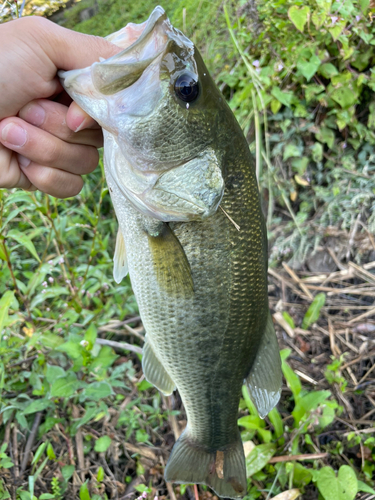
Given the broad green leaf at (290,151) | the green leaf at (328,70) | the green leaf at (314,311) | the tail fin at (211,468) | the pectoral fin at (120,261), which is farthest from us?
the broad green leaf at (290,151)

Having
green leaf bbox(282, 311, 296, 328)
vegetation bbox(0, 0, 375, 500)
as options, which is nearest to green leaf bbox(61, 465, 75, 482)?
vegetation bbox(0, 0, 375, 500)

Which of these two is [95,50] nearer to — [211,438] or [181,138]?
[181,138]

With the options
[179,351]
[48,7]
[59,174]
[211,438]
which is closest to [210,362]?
[179,351]

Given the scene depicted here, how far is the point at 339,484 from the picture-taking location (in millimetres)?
1647

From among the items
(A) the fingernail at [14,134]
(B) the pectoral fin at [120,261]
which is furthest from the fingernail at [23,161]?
(B) the pectoral fin at [120,261]

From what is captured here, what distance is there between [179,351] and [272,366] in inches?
14.5

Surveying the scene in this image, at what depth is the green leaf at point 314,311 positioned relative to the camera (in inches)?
96.1

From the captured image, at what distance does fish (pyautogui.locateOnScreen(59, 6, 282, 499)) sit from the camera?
994 millimetres

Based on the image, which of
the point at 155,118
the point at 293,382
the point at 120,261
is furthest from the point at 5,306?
the point at 293,382

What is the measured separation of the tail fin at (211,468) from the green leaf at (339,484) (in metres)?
0.48

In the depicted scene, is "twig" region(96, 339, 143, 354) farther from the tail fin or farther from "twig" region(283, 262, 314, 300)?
"twig" region(283, 262, 314, 300)

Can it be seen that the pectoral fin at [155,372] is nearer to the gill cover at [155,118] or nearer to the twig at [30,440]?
the gill cover at [155,118]

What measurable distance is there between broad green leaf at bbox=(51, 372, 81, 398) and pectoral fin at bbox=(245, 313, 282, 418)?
722 mm

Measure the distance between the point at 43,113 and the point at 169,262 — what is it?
656 mm
